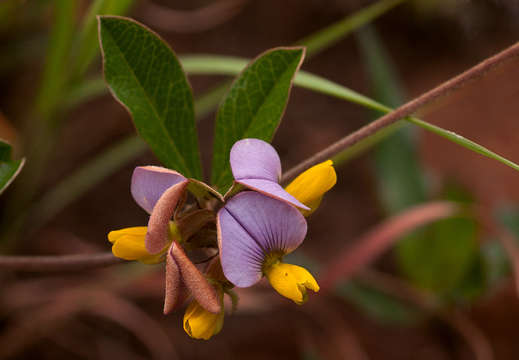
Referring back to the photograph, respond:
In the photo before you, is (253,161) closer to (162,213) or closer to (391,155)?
(162,213)

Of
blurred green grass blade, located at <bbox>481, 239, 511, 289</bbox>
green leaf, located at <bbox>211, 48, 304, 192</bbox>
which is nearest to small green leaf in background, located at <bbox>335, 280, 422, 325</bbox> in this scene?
blurred green grass blade, located at <bbox>481, 239, 511, 289</bbox>

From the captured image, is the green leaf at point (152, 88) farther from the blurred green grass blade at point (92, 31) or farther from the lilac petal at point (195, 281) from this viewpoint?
the blurred green grass blade at point (92, 31)

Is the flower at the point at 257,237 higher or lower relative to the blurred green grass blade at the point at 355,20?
lower

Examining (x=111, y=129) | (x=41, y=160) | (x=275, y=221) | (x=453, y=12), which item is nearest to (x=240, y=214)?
(x=275, y=221)

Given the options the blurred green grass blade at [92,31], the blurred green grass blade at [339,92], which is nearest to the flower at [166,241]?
the blurred green grass blade at [339,92]

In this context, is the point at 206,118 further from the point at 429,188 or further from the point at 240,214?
the point at 240,214

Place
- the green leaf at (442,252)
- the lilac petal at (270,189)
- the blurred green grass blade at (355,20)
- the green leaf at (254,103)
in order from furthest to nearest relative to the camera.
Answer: the green leaf at (442,252) → the blurred green grass blade at (355,20) → the green leaf at (254,103) → the lilac petal at (270,189)

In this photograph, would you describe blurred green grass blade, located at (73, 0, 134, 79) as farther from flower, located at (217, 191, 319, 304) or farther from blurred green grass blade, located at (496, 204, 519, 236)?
blurred green grass blade, located at (496, 204, 519, 236)
